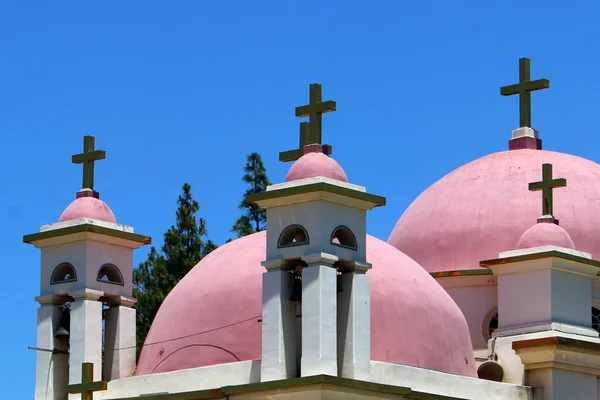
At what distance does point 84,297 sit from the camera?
80.6 ft

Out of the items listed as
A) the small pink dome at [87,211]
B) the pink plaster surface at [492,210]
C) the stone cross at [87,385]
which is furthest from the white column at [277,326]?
the pink plaster surface at [492,210]

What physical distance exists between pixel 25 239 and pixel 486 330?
680 centimetres

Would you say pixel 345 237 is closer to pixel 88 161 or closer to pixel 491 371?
pixel 491 371

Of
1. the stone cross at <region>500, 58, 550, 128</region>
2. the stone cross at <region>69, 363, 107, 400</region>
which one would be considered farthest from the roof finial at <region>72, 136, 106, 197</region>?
the stone cross at <region>500, 58, 550, 128</region>

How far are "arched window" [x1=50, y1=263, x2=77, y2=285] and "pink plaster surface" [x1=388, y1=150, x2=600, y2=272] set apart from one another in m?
5.85

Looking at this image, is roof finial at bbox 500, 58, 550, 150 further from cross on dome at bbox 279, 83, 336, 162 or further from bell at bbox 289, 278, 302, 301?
bell at bbox 289, 278, 302, 301

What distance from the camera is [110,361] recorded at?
81.9 feet

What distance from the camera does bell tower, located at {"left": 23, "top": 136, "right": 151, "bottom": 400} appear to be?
24578mm

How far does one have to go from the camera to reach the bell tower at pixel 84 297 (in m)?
24.6

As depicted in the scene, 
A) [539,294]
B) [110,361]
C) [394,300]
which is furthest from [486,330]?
[110,361]

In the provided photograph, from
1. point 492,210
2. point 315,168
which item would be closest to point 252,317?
point 315,168

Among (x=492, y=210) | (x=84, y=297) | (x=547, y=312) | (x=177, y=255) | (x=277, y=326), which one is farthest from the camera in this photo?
(x=177, y=255)

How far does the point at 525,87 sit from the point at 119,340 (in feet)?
25.4

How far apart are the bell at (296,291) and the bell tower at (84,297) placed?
3306 millimetres
